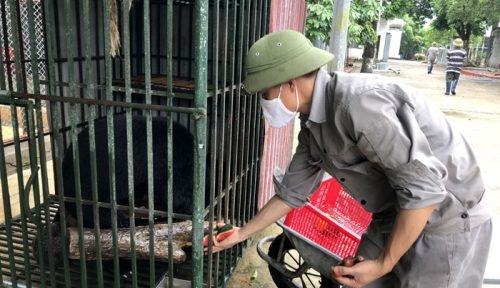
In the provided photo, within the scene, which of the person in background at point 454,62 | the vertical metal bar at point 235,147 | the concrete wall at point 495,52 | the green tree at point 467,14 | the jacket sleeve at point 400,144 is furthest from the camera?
the concrete wall at point 495,52

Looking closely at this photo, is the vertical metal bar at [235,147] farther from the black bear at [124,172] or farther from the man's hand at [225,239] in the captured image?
Result: the man's hand at [225,239]

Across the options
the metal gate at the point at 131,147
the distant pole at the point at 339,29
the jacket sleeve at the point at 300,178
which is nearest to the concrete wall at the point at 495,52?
the distant pole at the point at 339,29

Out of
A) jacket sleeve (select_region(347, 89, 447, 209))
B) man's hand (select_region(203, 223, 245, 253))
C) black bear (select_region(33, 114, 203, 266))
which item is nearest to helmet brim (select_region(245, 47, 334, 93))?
jacket sleeve (select_region(347, 89, 447, 209))

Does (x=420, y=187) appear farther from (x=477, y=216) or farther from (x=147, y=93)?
(x=147, y=93)

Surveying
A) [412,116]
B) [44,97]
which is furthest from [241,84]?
[412,116]

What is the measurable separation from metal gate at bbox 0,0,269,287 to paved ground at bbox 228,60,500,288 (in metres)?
0.20

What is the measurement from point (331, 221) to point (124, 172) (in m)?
1.17

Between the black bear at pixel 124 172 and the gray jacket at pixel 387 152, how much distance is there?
0.83 m

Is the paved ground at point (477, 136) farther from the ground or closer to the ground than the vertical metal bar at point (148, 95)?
closer to the ground

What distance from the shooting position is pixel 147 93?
1.85 meters

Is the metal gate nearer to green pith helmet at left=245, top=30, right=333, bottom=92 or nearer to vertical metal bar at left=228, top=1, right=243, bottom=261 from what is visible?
vertical metal bar at left=228, top=1, right=243, bottom=261

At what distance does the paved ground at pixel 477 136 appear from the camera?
3.04 meters

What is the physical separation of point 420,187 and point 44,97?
61.1 inches

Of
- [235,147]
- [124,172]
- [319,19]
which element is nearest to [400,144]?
[235,147]
